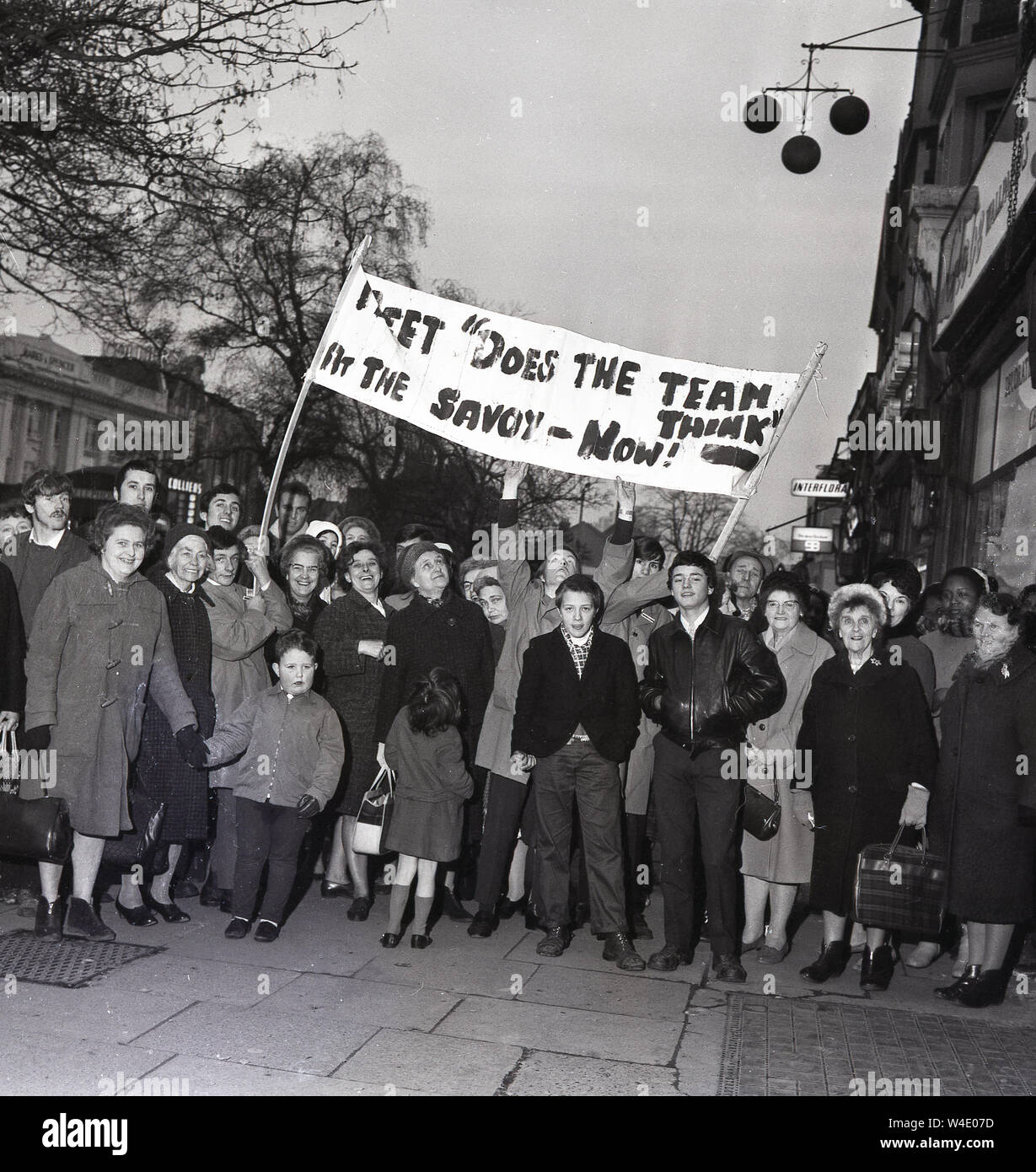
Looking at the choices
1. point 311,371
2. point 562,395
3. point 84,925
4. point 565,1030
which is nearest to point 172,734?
point 84,925

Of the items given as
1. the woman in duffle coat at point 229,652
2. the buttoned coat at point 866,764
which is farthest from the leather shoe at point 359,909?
the buttoned coat at point 866,764

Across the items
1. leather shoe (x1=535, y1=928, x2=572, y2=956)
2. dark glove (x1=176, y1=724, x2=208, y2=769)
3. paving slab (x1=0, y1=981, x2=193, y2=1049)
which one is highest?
dark glove (x1=176, y1=724, x2=208, y2=769)

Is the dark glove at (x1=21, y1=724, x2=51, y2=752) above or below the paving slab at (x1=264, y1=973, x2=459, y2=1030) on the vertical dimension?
above

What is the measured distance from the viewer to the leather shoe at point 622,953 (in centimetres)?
604

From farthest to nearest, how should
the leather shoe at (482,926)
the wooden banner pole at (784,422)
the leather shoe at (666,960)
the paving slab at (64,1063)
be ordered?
the wooden banner pole at (784,422), the leather shoe at (482,926), the leather shoe at (666,960), the paving slab at (64,1063)

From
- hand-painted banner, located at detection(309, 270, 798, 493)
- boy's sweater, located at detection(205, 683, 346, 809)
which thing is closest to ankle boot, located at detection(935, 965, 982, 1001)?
hand-painted banner, located at detection(309, 270, 798, 493)

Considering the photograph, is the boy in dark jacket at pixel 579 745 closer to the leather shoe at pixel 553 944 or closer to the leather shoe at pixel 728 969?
the leather shoe at pixel 553 944

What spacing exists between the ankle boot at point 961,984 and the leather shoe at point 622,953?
1.41 metres

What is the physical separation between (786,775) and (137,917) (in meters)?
3.37

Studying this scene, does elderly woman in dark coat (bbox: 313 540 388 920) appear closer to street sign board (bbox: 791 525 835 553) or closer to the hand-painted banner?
the hand-painted banner

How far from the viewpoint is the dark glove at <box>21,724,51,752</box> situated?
5.87 meters

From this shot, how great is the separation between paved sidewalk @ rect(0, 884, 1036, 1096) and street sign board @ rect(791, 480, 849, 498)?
35.9 meters

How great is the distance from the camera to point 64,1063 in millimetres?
4266

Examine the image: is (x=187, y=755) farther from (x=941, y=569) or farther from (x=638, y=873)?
(x=941, y=569)
